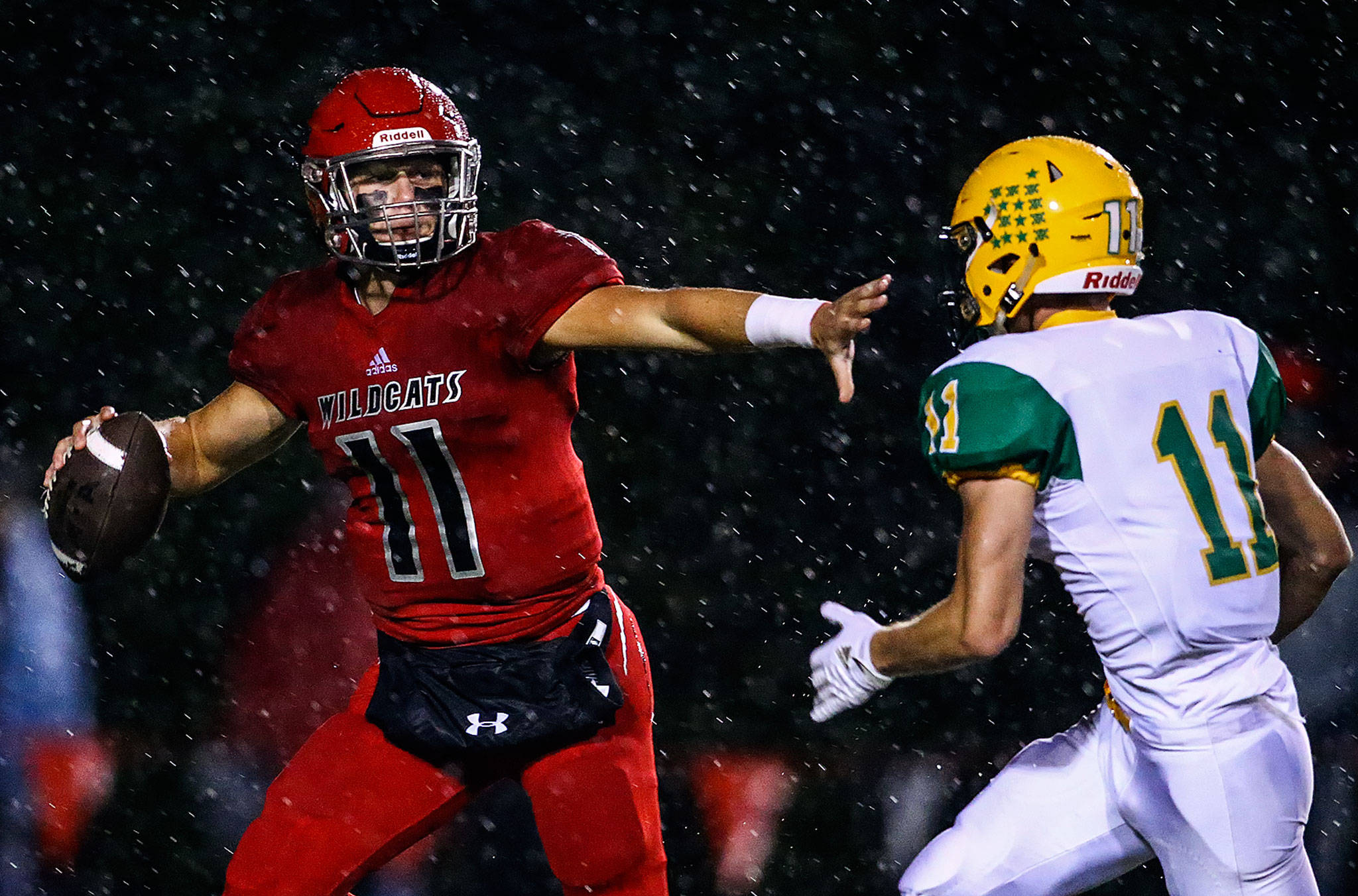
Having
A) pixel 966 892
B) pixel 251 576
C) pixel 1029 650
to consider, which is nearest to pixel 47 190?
pixel 251 576

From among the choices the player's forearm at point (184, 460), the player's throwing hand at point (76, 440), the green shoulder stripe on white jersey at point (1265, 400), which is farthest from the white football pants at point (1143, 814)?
the player's throwing hand at point (76, 440)

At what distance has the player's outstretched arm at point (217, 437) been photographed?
8.37 ft

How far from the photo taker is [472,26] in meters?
4.30

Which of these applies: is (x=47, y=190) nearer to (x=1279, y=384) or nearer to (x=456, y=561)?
(x=456, y=561)

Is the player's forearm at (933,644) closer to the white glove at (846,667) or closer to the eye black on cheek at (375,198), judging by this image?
the white glove at (846,667)

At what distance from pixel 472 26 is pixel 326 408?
221 cm

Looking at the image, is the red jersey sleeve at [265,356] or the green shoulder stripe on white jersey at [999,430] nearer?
the green shoulder stripe on white jersey at [999,430]

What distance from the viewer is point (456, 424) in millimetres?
2320

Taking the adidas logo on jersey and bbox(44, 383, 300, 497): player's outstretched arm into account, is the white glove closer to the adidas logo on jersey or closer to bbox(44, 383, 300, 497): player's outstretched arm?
the adidas logo on jersey

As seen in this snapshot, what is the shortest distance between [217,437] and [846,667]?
1175 mm

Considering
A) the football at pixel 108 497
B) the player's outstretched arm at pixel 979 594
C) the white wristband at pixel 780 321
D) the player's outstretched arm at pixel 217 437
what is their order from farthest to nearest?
the player's outstretched arm at pixel 217 437 < the football at pixel 108 497 < the white wristband at pixel 780 321 < the player's outstretched arm at pixel 979 594

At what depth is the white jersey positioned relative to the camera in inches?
77.0

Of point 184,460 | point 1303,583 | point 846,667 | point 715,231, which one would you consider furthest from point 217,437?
point 715,231

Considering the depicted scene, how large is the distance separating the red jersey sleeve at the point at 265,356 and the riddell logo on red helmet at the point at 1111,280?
129 cm
